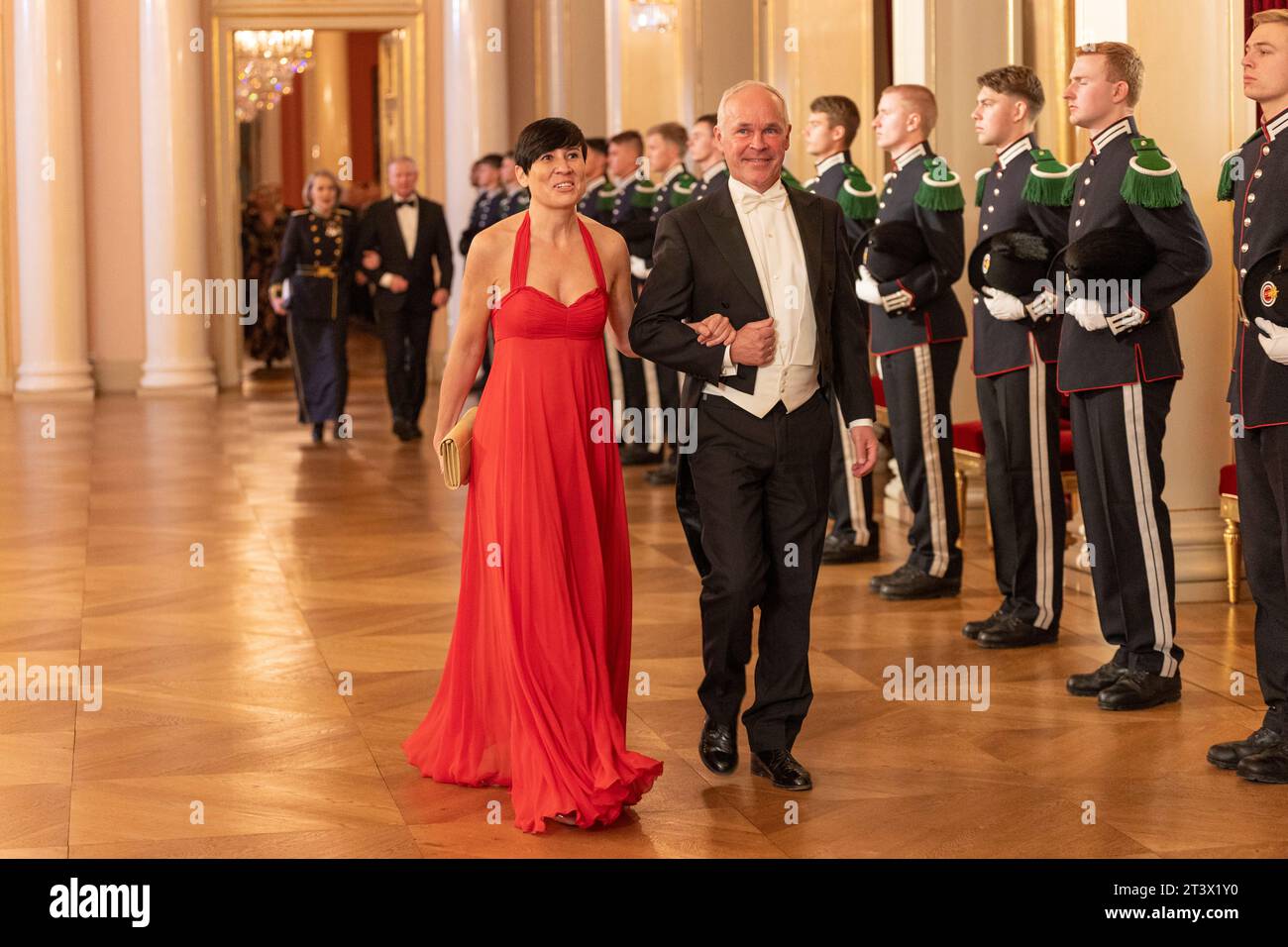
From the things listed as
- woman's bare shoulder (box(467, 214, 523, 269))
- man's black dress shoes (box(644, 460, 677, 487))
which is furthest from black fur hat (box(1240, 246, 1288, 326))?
man's black dress shoes (box(644, 460, 677, 487))

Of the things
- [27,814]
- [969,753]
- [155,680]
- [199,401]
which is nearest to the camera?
[27,814]

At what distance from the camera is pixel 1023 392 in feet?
19.2

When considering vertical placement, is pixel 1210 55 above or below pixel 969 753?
above

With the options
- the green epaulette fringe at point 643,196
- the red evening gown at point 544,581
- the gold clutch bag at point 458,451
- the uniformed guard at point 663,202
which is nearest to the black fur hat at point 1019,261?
the red evening gown at point 544,581

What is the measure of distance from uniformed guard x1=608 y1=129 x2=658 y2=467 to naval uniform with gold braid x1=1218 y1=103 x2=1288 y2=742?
5.66 m

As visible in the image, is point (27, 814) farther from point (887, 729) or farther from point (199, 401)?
point (199, 401)

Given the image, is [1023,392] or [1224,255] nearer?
[1023,392]

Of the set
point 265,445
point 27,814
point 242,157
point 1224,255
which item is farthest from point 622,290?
point 242,157

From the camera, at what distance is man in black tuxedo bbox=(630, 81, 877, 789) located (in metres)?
4.19

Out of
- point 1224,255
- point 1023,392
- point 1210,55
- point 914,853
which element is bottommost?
point 914,853

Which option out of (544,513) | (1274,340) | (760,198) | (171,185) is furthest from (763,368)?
(171,185)

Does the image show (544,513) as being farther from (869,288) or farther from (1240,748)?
(869,288)

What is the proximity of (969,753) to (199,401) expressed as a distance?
38.3ft

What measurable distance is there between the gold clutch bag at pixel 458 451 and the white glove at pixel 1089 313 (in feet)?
5.95
